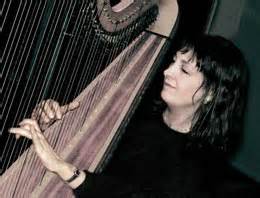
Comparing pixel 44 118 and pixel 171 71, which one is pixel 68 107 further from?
pixel 171 71

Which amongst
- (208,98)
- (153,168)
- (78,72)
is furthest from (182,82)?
(78,72)

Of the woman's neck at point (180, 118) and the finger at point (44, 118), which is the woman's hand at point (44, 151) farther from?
the woman's neck at point (180, 118)

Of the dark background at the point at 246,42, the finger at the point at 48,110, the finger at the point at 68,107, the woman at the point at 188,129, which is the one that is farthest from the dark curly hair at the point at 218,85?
the dark background at the point at 246,42

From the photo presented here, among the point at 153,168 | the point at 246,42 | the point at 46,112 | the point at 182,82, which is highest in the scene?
the point at 246,42

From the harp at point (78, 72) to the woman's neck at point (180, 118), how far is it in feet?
0.63

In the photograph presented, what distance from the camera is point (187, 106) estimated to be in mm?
1666

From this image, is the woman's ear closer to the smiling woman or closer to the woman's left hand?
the smiling woman

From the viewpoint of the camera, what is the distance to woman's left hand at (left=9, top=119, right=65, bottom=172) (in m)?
1.17

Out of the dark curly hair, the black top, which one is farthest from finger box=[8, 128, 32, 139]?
the dark curly hair

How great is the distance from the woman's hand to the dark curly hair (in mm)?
541

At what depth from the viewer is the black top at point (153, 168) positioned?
149 centimetres

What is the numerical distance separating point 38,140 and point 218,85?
739mm

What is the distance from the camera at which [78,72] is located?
1.82 meters

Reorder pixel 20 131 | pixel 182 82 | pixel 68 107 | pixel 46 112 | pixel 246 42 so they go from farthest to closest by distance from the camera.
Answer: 1. pixel 246 42
2. pixel 182 82
3. pixel 68 107
4. pixel 46 112
5. pixel 20 131
